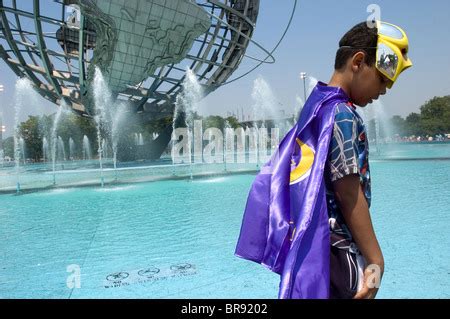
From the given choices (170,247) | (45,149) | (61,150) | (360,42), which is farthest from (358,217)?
(61,150)

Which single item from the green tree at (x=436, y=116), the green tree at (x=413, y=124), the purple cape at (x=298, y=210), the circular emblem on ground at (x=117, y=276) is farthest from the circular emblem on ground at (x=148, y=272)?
the green tree at (x=413, y=124)

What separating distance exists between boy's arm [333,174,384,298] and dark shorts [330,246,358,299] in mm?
30

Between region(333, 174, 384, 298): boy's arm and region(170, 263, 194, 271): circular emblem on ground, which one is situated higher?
region(333, 174, 384, 298): boy's arm

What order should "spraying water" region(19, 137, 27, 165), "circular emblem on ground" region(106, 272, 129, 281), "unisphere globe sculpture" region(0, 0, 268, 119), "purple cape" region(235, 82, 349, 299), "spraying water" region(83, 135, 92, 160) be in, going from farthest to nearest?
"spraying water" region(83, 135, 92, 160) → "spraying water" region(19, 137, 27, 165) → "unisphere globe sculpture" region(0, 0, 268, 119) → "circular emblem on ground" region(106, 272, 129, 281) → "purple cape" region(235, 82, 349, 299)

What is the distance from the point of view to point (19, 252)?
4387 millimetres

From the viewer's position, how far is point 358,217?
105 centimetres

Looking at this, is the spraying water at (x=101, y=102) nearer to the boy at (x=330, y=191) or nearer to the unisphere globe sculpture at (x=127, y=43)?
the unisphere globe sculpture at (x=127, y=43)

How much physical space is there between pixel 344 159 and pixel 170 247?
349 centimetres

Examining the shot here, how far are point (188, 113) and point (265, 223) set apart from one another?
21175 millimetres

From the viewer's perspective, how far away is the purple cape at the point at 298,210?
1.02m

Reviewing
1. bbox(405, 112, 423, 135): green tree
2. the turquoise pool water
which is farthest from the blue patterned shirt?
bbox(405, 112, 423, 135): green tree

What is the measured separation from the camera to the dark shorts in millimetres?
1077

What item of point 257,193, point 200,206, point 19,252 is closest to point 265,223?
point 257,193

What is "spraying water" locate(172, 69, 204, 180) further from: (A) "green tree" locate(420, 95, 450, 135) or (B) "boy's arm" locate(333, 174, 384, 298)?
(A) "green tree" locate(420, 95, 450, 135)
